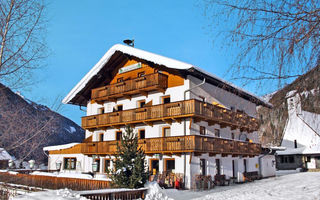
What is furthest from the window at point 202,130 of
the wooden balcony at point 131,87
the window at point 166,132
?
the wooden balcony at point 131,87

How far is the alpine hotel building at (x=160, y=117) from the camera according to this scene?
20.2 metres

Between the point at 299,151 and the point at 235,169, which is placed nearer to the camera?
the point at 235,169

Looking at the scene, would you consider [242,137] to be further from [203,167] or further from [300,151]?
[300,151]

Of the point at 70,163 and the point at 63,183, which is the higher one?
the point at 70,163

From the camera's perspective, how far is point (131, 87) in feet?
78.8

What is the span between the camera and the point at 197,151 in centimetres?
1919

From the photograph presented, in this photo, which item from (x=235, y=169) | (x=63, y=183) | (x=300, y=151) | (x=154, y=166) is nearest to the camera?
(x=63, y=183)

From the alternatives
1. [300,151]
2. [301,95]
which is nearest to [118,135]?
[301,95]

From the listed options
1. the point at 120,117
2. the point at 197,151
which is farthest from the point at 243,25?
the point at 120,117

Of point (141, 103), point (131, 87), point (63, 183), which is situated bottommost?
point (63, 183)

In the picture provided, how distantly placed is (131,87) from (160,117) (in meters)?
4.43

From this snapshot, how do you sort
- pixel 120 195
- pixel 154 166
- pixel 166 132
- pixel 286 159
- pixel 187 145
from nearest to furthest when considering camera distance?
pixel 120 195, pixel 187 145, pixel 154 166, pixel 166 132, pixel 286 159

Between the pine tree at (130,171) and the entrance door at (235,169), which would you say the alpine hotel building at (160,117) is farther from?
the pine tree at (130,171)

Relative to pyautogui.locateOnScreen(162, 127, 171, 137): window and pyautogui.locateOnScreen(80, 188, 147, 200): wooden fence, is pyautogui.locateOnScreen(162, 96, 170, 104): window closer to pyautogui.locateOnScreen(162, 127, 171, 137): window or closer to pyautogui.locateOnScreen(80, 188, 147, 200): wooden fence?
pyautogui.locateOnScreen(162, 127, 171, 137): window
